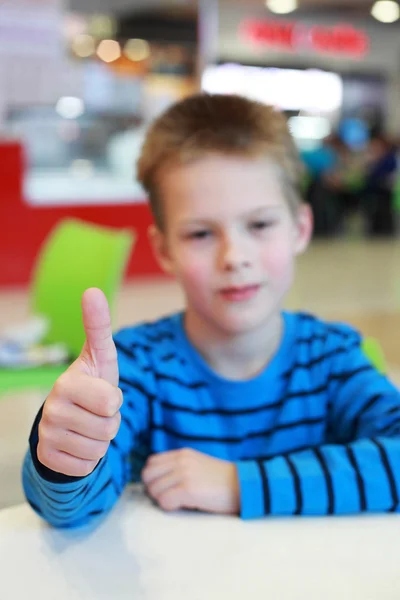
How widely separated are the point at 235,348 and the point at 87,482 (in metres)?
0.37

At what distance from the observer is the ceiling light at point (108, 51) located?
7.34 meters

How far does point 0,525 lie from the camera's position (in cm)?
74

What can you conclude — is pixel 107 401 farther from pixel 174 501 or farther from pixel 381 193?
pixel 381 193

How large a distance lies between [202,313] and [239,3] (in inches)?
413

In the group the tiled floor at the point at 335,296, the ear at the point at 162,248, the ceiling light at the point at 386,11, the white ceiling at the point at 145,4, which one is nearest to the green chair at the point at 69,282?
the ear at the point at 162,248

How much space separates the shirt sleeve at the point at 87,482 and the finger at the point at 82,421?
0.22 feet

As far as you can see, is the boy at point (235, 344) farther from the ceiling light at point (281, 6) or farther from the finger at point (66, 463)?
the ceiling light at point (281, 6)

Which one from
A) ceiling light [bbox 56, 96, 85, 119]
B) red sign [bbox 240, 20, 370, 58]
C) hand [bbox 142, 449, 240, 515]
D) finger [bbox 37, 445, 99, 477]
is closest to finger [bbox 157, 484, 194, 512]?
hand [bbox 142, 449, 240, 515]

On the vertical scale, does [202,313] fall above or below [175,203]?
below

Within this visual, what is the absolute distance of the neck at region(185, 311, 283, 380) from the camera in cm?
104

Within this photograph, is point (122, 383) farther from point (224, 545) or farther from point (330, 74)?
point (330, 74)

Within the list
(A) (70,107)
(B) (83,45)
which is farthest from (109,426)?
(B) (83,45)

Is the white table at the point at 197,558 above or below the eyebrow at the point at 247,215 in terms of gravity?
below

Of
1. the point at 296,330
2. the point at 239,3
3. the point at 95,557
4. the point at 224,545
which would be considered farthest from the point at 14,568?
the point at 239,3
